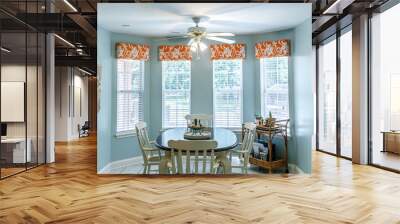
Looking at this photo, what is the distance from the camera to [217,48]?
22.1 ft

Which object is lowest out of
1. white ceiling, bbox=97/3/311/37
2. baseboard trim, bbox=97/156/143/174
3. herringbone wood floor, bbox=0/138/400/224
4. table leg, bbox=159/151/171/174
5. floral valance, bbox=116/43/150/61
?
baseboard trim, bbox=97/156/143/174

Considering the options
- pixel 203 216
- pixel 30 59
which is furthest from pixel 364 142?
pixel 30 59

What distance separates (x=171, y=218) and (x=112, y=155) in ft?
12.5

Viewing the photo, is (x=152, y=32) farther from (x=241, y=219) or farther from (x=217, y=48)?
(x=241, y=219)

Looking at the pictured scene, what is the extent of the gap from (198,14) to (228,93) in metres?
2.14

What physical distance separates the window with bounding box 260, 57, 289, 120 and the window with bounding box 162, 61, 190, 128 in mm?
1629

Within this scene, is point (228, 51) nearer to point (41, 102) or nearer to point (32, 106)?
point (41, 102)

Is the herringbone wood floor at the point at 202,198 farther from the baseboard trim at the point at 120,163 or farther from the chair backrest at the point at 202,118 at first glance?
the chair backrest at the point at 202,118

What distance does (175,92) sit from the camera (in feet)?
22.6

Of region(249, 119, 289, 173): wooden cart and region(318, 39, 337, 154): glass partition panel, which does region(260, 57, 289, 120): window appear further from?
region(318, 39, 337, 154): glass partition panel

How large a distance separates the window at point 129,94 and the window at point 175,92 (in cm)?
52

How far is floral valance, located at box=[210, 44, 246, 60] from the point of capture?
21.9 ft

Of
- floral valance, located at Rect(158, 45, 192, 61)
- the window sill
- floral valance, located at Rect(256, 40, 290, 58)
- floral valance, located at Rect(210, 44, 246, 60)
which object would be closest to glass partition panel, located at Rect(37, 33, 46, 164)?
the window sill

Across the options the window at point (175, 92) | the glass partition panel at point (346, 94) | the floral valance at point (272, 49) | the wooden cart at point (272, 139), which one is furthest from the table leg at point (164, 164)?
the glass partition panel at point (346, 94)
